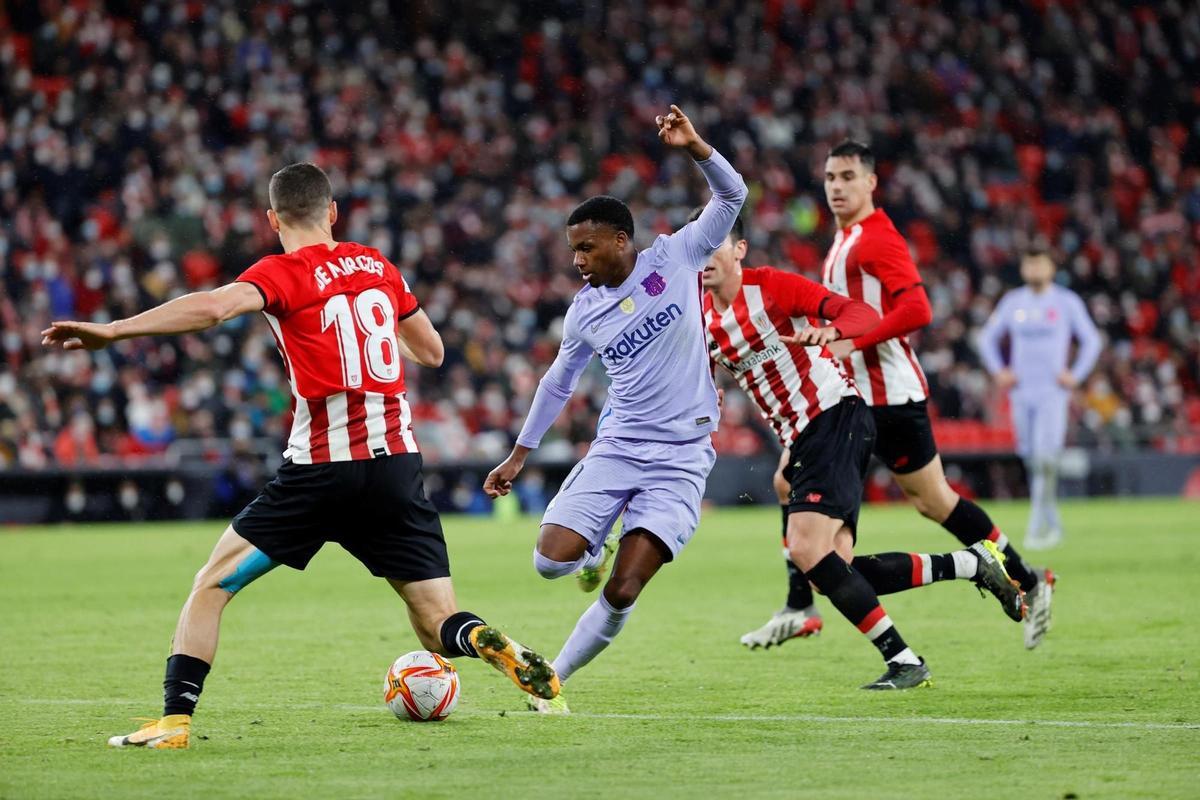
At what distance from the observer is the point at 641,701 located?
7.32 meters

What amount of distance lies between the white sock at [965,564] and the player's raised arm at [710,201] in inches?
79.3

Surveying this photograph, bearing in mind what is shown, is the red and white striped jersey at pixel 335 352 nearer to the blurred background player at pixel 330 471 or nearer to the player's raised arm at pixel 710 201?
the blurred background player at pixel 330 471

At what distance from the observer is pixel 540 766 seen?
567 cm

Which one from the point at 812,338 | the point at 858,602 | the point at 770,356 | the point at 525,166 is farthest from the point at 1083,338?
the point at 525,166

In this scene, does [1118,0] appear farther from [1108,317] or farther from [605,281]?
[605,281]

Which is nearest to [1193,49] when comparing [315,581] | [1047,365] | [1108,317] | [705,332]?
[1108,317]

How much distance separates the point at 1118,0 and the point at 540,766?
35269 millimetres

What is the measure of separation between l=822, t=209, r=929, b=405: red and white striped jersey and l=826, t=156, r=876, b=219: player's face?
9 cm

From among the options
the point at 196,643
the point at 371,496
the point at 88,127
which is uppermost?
the point at 88,127

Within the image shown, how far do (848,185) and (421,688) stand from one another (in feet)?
11.8

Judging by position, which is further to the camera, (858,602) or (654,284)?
(858,602)

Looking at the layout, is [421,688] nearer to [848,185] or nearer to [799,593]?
[799,593]

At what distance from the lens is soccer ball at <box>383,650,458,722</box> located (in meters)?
6.75

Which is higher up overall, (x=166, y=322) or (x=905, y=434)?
(x=166, y=322)
